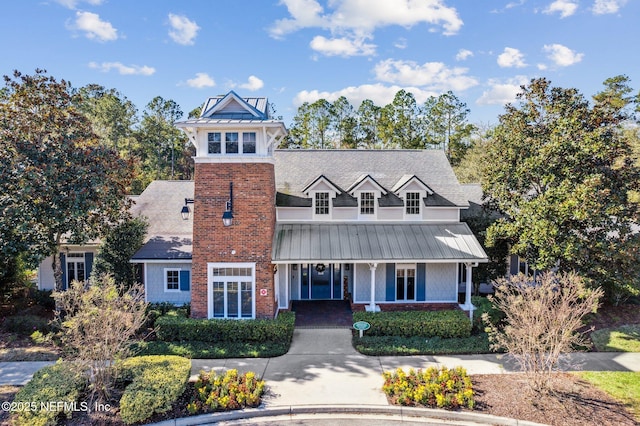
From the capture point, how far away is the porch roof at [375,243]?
52.1 feet

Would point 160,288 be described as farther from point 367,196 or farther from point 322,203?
point 367,196

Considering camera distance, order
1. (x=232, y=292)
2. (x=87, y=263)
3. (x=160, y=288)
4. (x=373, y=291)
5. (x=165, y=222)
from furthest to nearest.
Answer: (x=165, y=222) < (x=87, y=263) < (x=160, y=288) < (x=373, y=291) < (x=232, y=292)

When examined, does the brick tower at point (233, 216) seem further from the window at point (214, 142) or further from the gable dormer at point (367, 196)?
the gable dormer at point (367, 196)

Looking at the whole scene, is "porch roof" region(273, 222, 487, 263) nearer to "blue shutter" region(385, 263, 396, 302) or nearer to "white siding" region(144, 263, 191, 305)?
"blue shutter" region(385, 263, 396, 302)

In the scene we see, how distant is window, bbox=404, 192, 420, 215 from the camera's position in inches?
710

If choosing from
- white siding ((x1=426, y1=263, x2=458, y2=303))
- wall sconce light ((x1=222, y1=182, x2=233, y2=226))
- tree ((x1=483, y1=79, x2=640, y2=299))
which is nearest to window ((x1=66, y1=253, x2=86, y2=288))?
wall sconce light ((x1=222, y1=182, x2=233, y2=226))

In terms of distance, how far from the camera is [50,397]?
9.11 meters

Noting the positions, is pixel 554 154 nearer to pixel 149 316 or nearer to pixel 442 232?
pixel 442 232

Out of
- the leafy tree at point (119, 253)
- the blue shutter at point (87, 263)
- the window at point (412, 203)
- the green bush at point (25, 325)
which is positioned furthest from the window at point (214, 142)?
the blue shutter at point (87, 263)

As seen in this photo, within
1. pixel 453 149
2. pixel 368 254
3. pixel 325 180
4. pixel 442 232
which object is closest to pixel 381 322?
pixel 368 254

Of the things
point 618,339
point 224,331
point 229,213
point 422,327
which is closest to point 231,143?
point 229,213

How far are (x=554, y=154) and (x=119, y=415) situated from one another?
53.2ft

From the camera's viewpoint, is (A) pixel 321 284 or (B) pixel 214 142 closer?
(B) pixel 214 142

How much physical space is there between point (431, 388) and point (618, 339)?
352 inches
